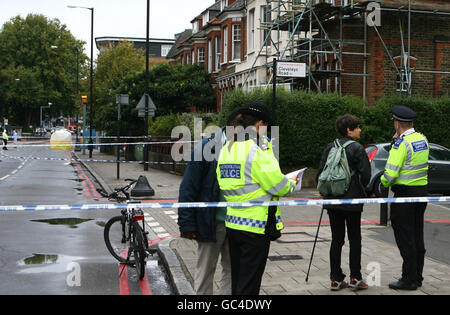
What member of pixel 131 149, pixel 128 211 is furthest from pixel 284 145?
pixel 131 149

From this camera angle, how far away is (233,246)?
471 cm

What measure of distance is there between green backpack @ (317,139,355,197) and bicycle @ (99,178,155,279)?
7.53 ft

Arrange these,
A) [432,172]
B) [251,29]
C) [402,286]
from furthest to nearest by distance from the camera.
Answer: [251,29]
[432,172]
[402,286]

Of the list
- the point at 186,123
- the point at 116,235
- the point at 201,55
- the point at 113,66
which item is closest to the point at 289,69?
the point at 116,235

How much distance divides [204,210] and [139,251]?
229 centimetres

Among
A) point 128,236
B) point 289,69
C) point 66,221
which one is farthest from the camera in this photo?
point 289,69

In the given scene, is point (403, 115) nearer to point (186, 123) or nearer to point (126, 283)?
point (126, 283)

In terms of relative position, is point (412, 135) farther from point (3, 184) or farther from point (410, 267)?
point (3, 184)

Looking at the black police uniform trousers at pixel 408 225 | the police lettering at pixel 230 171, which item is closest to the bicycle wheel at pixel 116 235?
the police lettering at pixel 230 171

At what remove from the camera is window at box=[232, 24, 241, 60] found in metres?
35.1

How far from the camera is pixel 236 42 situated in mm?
35344

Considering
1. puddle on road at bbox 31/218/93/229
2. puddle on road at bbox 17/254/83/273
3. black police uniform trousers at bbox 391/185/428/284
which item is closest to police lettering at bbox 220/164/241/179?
black police uniform trousers at bbox 391/185/428/284

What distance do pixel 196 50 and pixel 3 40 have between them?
4259cm

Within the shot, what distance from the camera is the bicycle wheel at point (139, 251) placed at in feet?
22.6
